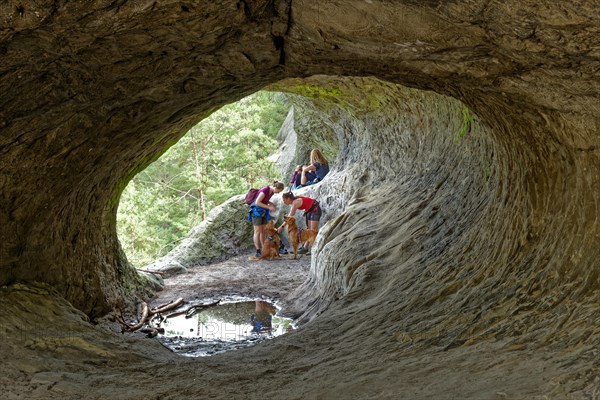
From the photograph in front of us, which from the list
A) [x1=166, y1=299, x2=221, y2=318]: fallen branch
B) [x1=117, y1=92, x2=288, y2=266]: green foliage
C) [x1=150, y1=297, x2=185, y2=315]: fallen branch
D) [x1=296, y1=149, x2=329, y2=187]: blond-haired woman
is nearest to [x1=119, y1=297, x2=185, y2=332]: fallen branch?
[x1=150, y1=297, x2=185, y2=315]: fallen branch

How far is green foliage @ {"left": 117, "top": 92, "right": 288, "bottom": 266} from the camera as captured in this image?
80.1 feet

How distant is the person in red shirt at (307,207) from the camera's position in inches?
624

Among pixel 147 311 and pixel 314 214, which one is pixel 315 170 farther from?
pixel 147 311

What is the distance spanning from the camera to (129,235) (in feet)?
80.4

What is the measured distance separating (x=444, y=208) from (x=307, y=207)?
7.68m

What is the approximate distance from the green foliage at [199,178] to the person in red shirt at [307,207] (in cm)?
845

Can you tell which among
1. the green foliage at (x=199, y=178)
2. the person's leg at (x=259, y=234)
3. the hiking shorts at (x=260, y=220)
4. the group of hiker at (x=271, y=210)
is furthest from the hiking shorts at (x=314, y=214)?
the green foliage at (x=199, y=178)

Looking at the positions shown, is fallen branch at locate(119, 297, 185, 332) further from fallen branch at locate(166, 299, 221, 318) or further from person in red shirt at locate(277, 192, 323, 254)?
person in red shirt at locate(277, 192, 323, 254)

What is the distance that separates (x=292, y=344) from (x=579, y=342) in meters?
3.25

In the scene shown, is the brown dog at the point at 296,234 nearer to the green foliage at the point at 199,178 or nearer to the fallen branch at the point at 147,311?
the fallen branch at the point at 147,311

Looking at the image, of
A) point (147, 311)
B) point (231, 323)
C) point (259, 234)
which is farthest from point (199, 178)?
point (231, 323)

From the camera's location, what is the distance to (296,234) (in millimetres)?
16219

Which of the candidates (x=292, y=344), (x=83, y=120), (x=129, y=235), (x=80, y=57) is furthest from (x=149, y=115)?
(x=129, y=235)

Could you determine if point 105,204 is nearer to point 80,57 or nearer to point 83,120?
point 83,120
